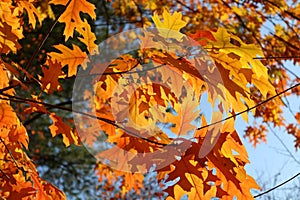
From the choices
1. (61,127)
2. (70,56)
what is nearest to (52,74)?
(70,56)

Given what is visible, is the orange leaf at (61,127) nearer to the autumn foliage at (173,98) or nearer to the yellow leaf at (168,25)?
the autumn foliage at (173,98)

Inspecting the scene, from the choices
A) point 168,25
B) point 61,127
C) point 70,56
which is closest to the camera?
point 168,25

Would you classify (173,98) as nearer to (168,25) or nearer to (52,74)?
(168,25)

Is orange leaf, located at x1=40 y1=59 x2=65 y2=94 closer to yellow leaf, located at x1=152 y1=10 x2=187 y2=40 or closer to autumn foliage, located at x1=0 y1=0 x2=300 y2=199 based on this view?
autumn foliage, located at x1=0 y1=0 x2=300 y2=199

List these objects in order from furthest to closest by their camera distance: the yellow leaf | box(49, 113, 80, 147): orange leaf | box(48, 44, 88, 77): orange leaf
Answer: box(49, 113, 80, 147): orange leaf
box(48, 44, 88, 77): orange leaf
the yellow leaf

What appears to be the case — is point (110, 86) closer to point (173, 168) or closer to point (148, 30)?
point (148, 30)

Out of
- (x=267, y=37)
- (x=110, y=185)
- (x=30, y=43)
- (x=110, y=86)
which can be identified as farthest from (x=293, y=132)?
(x=110, y=185)

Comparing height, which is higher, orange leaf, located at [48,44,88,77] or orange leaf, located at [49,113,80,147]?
orange leaf, located at [48,44,88,77]

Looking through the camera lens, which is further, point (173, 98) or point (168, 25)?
point (173, 98)

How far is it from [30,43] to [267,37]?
3.06 metres

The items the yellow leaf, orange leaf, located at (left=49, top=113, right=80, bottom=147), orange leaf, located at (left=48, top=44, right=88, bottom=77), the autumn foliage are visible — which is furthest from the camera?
orange leaf, located at (left=49, top=113, right=80, bottom=147)

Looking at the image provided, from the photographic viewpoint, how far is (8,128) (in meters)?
1.62

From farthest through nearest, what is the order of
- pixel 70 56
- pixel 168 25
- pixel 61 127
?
pixel 61 127
pixel 70 56
pixel 168 25

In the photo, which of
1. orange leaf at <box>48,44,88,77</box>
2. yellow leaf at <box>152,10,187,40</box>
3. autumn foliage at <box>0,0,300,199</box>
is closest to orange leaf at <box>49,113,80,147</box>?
autumn foliage at <box>0,0,300,199</box>
